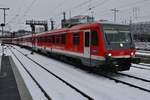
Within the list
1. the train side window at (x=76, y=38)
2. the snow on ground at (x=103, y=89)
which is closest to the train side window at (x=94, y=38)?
the snow on ground at (x=103, y=89)

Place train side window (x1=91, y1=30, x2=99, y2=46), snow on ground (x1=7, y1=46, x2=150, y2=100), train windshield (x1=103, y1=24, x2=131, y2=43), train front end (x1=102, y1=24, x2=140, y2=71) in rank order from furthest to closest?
train side window (x1=91, y1=30, x2=99, y2=46), train windshield (x1=103, y1=24, x2=131, y2=43), train front end (x1=102, y1=24, x2=140, y2=71), snow on ground (x1=7, y1=46, x2=150, y2=100)

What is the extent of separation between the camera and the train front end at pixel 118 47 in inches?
493

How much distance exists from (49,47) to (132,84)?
603 inches

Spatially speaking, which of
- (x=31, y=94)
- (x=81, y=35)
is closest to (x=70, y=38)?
(x=81, y=35)

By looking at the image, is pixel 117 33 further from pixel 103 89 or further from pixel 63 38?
pixel 63 38

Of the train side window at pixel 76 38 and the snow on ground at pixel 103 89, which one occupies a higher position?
the train side window at pixel 76 38

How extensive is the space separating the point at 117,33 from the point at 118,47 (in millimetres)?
787

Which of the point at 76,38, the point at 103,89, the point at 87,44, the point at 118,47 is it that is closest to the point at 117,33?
the point at 118,47

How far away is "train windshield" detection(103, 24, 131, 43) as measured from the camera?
12.9 meters

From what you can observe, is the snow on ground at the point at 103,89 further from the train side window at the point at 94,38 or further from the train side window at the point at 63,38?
the train side window at the point at 63,38

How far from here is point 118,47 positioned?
505 inches

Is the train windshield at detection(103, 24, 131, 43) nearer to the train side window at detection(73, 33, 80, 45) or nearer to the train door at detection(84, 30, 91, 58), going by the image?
the train door at detection(84, 30, 91, 58)

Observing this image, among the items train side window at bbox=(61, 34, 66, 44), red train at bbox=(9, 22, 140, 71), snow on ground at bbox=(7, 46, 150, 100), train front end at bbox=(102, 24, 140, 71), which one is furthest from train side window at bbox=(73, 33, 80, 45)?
snow on ground at bbox=(7, 46, 150, 100)

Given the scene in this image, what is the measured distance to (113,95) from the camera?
8938mm
